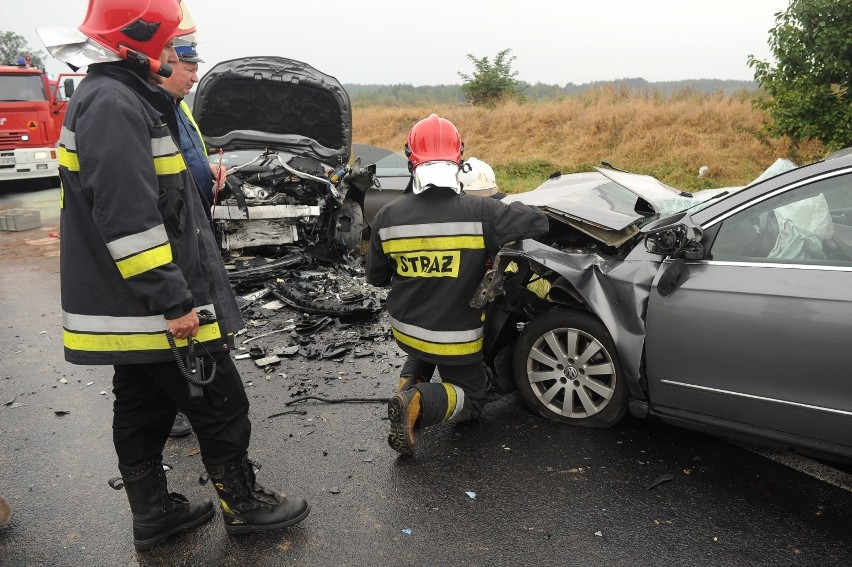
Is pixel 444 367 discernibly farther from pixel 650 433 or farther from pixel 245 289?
pixel 245 289

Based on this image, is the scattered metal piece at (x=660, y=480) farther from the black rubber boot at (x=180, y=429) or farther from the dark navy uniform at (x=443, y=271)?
the black rubber boot at (x=180, y=429)

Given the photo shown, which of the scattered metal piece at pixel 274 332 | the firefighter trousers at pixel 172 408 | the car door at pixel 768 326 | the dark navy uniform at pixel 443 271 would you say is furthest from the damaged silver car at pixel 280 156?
the car door at pixel 768 326

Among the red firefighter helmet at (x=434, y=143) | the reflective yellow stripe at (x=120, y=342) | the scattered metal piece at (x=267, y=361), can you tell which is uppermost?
the red firefighter helmet at (x=434, y=143)

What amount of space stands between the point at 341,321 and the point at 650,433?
9.58 ft

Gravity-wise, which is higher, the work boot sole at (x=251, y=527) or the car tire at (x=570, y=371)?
the car tire at (x=570, y=371)

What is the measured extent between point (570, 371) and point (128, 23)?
2.65 meters

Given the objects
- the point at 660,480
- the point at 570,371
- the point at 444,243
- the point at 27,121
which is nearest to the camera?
the point at 660,480

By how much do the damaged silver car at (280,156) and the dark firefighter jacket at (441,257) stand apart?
3.94m

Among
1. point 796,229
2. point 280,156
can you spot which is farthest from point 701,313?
point 280,156

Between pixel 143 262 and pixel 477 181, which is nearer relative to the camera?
pixel 143 262

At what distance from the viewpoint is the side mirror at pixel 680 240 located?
296 cm

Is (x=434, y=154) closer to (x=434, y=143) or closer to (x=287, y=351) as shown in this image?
(x=434, y=143)

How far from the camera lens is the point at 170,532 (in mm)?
2664

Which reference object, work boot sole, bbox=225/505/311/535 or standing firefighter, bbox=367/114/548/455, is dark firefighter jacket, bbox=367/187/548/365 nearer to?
standing firefighter, bbox=367/114/548/455
